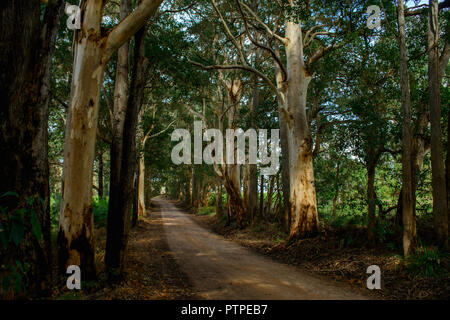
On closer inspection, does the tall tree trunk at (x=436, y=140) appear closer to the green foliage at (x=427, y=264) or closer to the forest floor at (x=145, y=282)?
the green foliage at (x=427, y=264)

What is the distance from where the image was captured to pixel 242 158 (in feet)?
66.9

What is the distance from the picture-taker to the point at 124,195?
6180mm

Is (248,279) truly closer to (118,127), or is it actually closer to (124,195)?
(124,195)

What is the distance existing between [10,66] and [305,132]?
8797mm

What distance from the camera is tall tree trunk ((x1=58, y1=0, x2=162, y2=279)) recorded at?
5.34 metres

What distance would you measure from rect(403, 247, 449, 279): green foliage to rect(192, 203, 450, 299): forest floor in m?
0.13

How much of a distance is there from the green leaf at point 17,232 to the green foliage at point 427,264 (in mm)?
6539

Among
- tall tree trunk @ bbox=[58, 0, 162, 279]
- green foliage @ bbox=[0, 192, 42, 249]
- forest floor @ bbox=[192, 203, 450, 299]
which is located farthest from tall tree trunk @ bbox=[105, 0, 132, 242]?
forest floor @ bbox=[192, 203, 450, 299]

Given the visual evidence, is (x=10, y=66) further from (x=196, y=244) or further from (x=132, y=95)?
(x=196, y=244)

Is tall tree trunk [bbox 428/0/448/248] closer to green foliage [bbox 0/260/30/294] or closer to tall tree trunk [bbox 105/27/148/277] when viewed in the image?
tall tree trunk [bbox 105/27/148/277]

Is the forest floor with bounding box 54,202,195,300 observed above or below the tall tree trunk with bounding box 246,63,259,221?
below

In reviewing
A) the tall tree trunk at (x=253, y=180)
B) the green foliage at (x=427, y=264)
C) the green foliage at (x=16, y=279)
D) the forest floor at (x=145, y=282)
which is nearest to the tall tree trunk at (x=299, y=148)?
the green foliage at (x=427, y=264)

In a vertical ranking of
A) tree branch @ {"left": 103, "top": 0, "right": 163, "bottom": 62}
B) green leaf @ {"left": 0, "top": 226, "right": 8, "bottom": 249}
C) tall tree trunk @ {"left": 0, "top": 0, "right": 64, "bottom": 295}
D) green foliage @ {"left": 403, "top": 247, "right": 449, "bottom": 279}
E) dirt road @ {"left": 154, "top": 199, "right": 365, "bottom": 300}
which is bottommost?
dirt road @ {"left": 154, "top": 199, "right": 365, "bottom": 300}
